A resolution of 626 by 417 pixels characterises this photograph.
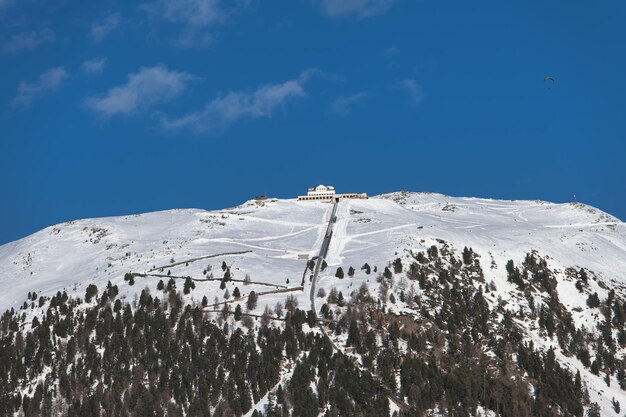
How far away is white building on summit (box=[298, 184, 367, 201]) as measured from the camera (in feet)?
615

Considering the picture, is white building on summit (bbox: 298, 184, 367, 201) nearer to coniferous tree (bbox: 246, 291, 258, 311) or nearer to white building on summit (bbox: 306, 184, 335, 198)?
white building on summit (bbox: 306, 184, 335, 198)

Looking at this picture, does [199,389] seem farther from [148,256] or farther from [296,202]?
[296,202]

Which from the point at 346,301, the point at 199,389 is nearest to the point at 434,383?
the point at 346,301

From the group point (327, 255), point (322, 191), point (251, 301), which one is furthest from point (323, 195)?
point (251, 301)

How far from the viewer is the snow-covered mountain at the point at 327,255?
302 feet

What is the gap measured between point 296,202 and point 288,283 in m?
84.4

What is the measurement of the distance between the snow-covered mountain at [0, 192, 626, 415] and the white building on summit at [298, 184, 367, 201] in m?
19.8

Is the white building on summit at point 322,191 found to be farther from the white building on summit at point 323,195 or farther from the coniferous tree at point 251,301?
the coniferous tree at point 251,301

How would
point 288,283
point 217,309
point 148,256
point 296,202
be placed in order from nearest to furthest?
point 217,309
point 288,283
point 148,256
point 296,202

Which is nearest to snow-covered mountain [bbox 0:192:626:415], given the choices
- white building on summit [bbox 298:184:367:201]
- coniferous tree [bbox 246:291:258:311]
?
coniferous tree [bbox 246:291:258:311]

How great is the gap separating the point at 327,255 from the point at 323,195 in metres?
81.1

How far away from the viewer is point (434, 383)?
71062mm

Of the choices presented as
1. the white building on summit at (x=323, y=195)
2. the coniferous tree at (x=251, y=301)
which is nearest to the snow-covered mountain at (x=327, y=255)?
the coniferous tree at (x=251, y=301)

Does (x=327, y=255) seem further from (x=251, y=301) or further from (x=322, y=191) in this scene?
(x=322, y=191)
